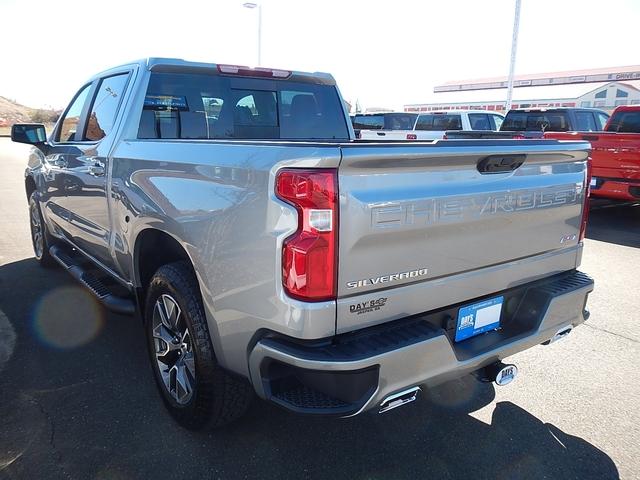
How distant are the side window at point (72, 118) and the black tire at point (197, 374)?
245 centimetres

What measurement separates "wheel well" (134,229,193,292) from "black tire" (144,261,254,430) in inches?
9.1

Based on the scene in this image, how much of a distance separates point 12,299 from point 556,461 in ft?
15.1

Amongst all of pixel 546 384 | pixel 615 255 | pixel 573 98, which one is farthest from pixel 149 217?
pixel 573 98

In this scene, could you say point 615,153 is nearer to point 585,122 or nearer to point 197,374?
point 585,122

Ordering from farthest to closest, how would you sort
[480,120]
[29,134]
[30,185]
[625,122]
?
1. [480,120]
2. [625,122]
3. [30,185]
4. [29,134]

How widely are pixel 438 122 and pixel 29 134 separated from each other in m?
13.5

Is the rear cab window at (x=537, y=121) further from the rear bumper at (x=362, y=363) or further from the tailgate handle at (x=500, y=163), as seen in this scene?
the rear bumper at (x=362, y=363)

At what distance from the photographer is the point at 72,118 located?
4.65 metres

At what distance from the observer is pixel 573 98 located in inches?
1289

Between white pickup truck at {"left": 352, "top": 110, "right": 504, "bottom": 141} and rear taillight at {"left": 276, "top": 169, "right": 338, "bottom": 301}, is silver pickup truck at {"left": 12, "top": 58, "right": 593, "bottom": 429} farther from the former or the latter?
white pickup truck at {"left": 352, "top": 110, "right": 504, "bottom": 141}

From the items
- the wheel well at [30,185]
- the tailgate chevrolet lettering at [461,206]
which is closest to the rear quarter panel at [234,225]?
the tailgate chevrolet lettering at [461,206]

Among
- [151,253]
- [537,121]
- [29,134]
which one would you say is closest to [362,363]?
[151,253]

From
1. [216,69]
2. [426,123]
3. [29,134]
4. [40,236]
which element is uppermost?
[216,69]

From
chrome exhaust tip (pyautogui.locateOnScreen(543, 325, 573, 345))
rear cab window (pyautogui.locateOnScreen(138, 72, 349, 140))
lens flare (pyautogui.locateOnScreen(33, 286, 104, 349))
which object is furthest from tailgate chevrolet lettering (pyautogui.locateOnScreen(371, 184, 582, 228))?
lens flare (pyautogui.locateOnScreen(33, 286, 104, 349))
